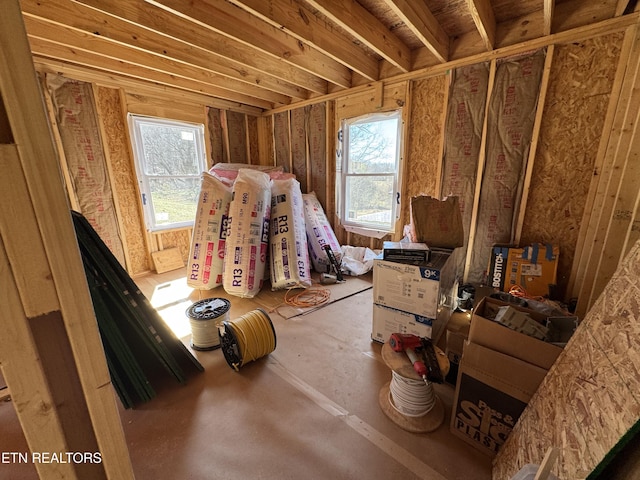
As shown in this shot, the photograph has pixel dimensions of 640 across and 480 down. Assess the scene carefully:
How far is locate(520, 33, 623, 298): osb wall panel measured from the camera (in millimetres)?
2178

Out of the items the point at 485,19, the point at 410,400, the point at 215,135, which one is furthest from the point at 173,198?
the point at 485,19

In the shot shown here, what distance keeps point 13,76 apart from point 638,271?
1.67 meters

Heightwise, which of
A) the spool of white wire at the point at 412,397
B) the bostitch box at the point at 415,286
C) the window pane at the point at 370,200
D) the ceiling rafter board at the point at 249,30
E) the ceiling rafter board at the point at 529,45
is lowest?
the spool of white wire at the point at 412,397

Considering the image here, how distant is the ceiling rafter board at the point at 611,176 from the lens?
1.98 metres

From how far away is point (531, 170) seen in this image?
2.53 meters

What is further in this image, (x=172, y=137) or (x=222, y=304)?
A: (x=172, y=137)

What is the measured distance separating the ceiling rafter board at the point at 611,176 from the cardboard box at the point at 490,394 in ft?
4.45

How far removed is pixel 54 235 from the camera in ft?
1.83

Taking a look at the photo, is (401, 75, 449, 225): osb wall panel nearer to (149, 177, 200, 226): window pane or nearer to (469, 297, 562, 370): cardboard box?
(469, 297, 562, 370): cardboard box

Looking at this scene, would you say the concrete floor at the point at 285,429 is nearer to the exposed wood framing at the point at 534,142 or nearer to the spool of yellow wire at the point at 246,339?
the spool of yellow wire at the point at 246,339

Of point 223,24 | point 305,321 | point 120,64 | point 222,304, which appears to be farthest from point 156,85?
point 305,321

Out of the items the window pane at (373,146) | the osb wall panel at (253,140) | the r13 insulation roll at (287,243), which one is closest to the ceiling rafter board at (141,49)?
the osb wall panel at (253,140)

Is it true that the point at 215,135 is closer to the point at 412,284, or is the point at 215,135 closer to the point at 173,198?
the point at 173,198

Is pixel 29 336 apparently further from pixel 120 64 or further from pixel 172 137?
pixel 172 137
